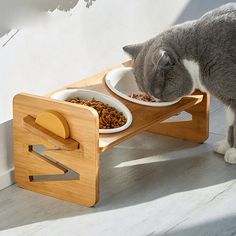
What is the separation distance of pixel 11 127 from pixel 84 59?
462 mm

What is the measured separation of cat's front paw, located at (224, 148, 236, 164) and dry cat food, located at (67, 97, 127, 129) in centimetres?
45

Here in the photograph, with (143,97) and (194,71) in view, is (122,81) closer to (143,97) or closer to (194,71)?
(143,97)

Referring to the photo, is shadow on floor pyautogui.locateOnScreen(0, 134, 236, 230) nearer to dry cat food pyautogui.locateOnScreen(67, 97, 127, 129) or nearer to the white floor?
the white floor

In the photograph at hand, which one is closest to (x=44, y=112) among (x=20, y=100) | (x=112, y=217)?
(x=20, y=100)

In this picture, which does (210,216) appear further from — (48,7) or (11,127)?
(48,7)

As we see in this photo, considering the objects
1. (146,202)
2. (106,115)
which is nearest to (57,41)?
(106,115)

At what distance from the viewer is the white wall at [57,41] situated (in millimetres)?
2061

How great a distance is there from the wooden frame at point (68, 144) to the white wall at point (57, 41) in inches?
3.4

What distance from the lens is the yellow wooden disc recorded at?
1.91m

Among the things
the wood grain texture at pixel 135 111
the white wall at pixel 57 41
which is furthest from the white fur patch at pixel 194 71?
the white wall at pixel 57 41

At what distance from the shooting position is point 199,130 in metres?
2.44

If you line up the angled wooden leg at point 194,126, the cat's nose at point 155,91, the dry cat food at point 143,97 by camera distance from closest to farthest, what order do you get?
the cat's nose at point 155,91
the dry cat food at point 143,97
the angled wooden leg at point 194,126

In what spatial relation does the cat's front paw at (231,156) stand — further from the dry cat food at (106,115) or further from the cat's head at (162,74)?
the dry cat food at (106,115)

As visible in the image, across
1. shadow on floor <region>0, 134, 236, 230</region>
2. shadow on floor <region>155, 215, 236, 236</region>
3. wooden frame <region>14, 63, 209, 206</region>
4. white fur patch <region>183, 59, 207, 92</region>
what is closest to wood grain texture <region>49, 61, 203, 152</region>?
wooden frame <region>14, 63, 209, 206</region>
